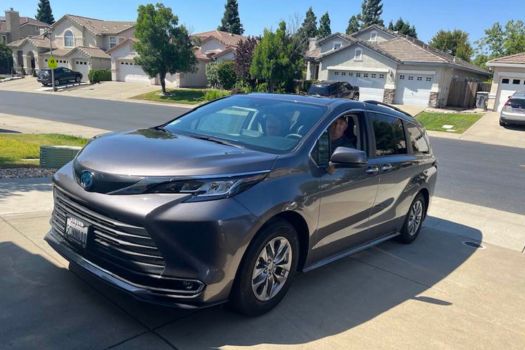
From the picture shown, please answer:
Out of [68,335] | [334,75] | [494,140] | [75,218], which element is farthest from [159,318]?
Answer: [334,75]

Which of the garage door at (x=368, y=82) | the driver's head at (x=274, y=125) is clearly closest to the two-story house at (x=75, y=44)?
the garage door at (x=368, y=82)

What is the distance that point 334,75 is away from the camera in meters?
38.3

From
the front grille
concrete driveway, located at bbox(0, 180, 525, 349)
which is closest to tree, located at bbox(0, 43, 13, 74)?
concrete driveway, located at bbox(0, 180, 525, 349)

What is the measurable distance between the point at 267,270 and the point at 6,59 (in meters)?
68.3

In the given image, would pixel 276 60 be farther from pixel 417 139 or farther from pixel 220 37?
pixel 417 139

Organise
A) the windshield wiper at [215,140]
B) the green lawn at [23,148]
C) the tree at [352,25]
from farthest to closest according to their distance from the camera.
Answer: the tree at [352,25]
the green lawn at [23,148]
the windshield wiper at [215,140]

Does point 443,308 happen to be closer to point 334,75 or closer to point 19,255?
point 19,255

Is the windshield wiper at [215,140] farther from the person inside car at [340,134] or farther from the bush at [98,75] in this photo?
the bush at [98,75]

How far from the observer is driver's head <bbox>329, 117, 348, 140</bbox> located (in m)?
4.32

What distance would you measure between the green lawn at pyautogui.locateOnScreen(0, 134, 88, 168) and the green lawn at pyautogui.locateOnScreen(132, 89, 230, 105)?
2267 cm

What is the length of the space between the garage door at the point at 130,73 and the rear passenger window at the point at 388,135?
44.7 m

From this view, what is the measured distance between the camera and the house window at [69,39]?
57522 mm

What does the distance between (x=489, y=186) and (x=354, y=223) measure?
24.6ft

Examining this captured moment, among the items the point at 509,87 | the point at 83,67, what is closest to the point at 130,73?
the point at 83,67
